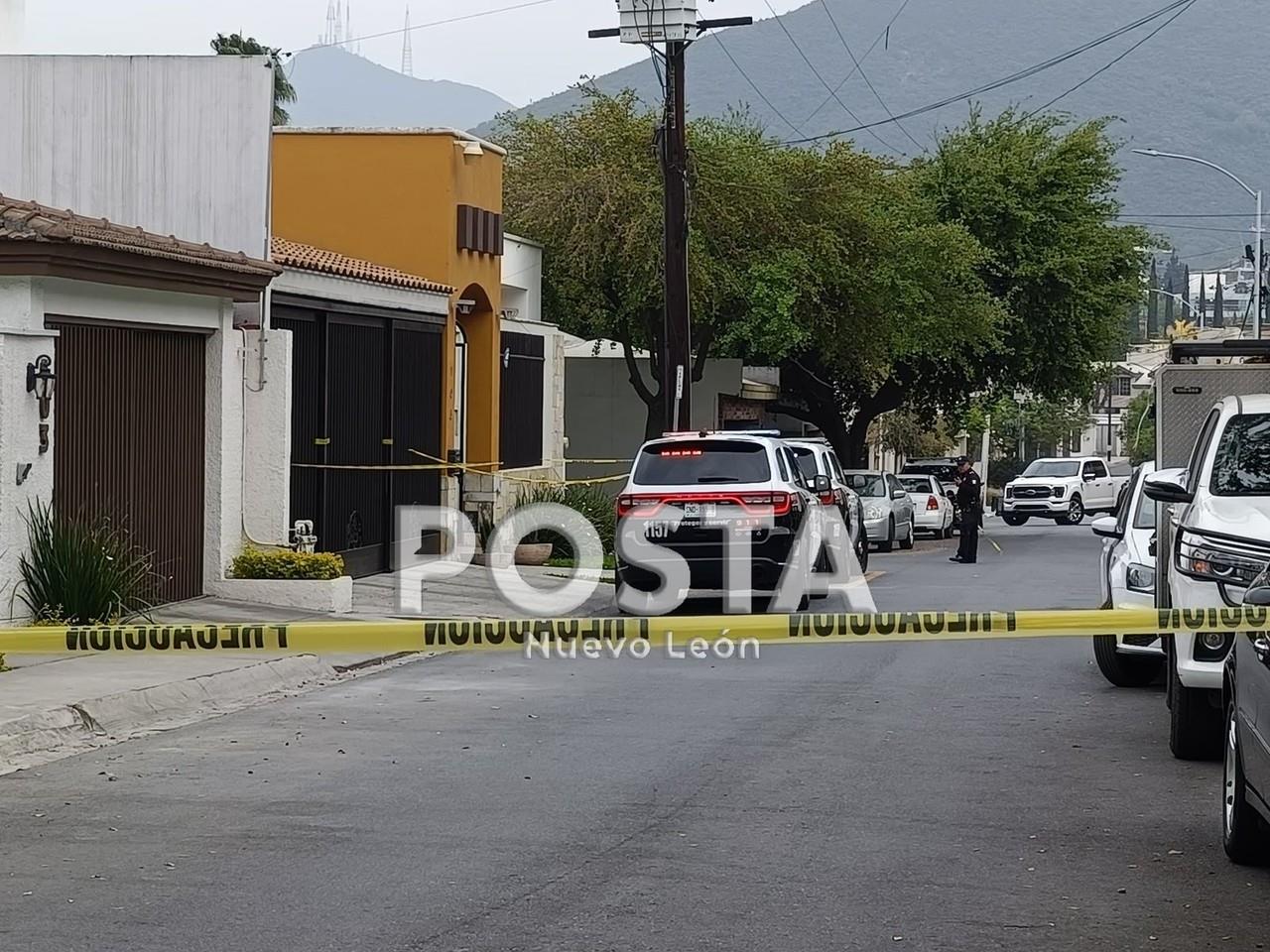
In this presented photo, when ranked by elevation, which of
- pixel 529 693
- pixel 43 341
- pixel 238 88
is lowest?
pixel 529 693

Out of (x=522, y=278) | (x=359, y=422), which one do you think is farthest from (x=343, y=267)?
(x=522, y=278)

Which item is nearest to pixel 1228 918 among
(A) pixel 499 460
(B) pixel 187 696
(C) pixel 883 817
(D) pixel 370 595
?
(C) pixel 883 817

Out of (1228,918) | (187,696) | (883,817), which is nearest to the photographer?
(1228,918)

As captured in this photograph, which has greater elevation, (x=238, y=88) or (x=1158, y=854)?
(x=238, y=88)

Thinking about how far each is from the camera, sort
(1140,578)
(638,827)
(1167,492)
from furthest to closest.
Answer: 1. (1140,578)
2. (1167,492)
3. (638,827)

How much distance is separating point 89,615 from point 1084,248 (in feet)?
113

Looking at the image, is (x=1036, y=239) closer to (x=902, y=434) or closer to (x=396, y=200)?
(x=396, y=200)

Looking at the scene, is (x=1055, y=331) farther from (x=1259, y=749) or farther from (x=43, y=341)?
(x=1259, y=749)

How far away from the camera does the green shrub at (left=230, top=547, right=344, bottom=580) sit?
18109 mm

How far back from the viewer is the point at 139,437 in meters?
16.8

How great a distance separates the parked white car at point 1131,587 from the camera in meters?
13.1

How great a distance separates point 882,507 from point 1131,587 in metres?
22.6

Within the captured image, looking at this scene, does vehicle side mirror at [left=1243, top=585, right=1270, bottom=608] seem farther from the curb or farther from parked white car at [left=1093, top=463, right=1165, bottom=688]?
the curb

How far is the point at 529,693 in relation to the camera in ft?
43.5
